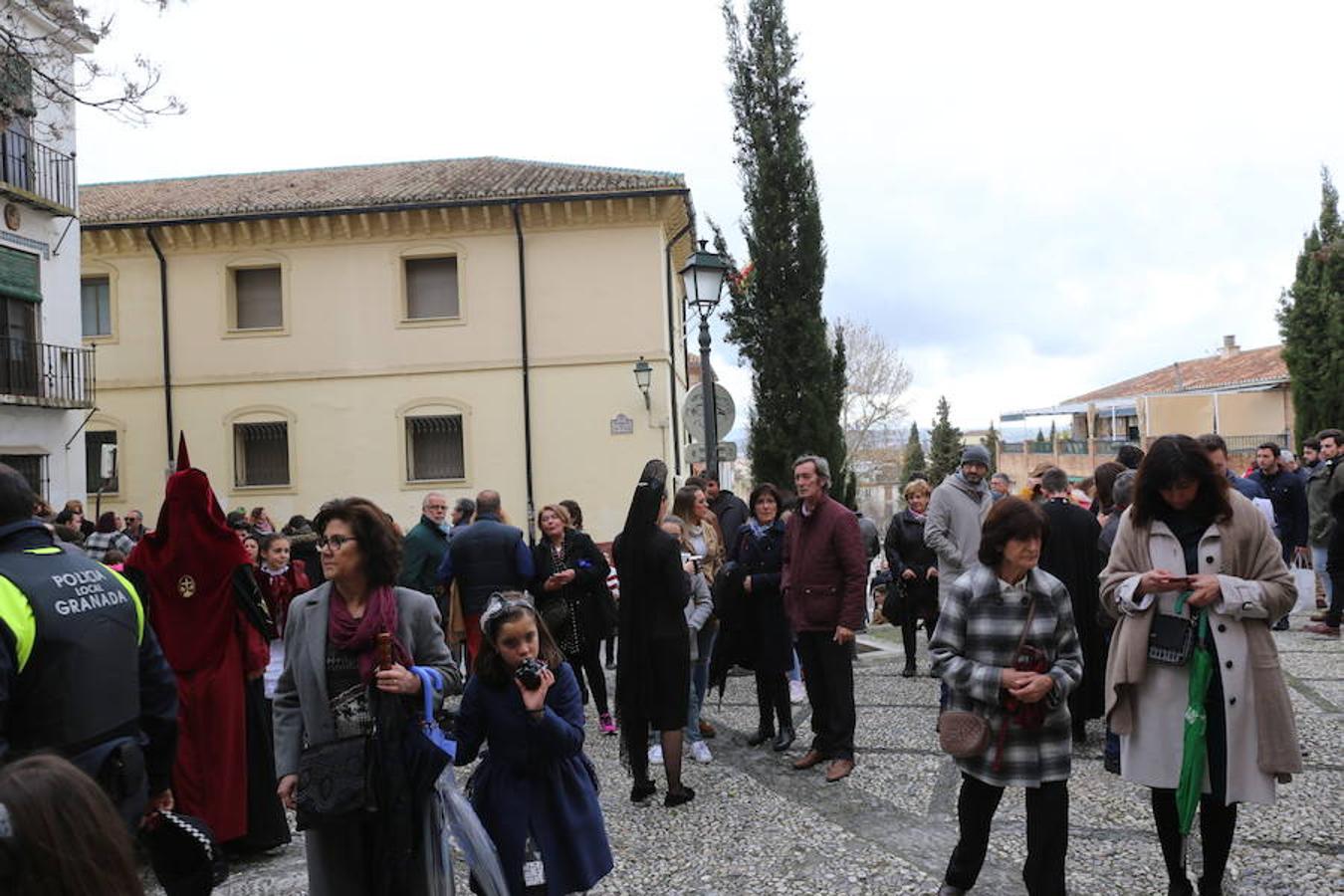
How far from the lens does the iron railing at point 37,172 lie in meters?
16.5

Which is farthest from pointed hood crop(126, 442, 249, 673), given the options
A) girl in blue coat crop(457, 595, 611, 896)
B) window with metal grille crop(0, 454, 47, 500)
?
window with metal grille crop(0, 454, 47, 500)

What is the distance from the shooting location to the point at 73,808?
61.0 inches

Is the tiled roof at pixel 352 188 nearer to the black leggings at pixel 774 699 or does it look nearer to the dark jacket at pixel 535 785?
the black leggings at pixel 774 699

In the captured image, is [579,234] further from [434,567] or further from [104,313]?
[434,567]

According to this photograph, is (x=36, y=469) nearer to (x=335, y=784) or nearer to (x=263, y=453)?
(x=263, y=453)

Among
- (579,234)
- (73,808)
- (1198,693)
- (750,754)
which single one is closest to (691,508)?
(750,754)

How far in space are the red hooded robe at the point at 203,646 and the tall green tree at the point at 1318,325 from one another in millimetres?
26547

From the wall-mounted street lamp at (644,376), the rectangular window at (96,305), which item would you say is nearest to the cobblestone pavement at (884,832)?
the wall-mounted street lamp at (644,376)

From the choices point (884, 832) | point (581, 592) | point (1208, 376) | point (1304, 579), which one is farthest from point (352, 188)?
point (1208, 376)

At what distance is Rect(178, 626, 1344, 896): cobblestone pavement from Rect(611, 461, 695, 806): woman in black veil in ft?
1.02

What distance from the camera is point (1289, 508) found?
1114 centimetres

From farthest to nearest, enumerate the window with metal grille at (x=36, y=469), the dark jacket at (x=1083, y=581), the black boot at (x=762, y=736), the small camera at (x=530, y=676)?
the window with metal grille at (x=36, y=469) → the black boot at (x=762, y=736) → the dark jacket at (x=1083, y=581) → the small camera at (x=530, y=676)

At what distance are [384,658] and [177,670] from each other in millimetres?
2361

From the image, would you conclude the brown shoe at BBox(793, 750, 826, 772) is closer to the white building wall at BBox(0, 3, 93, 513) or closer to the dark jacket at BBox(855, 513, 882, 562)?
the dark jacket at BBox(855, 513, 882, 562)
